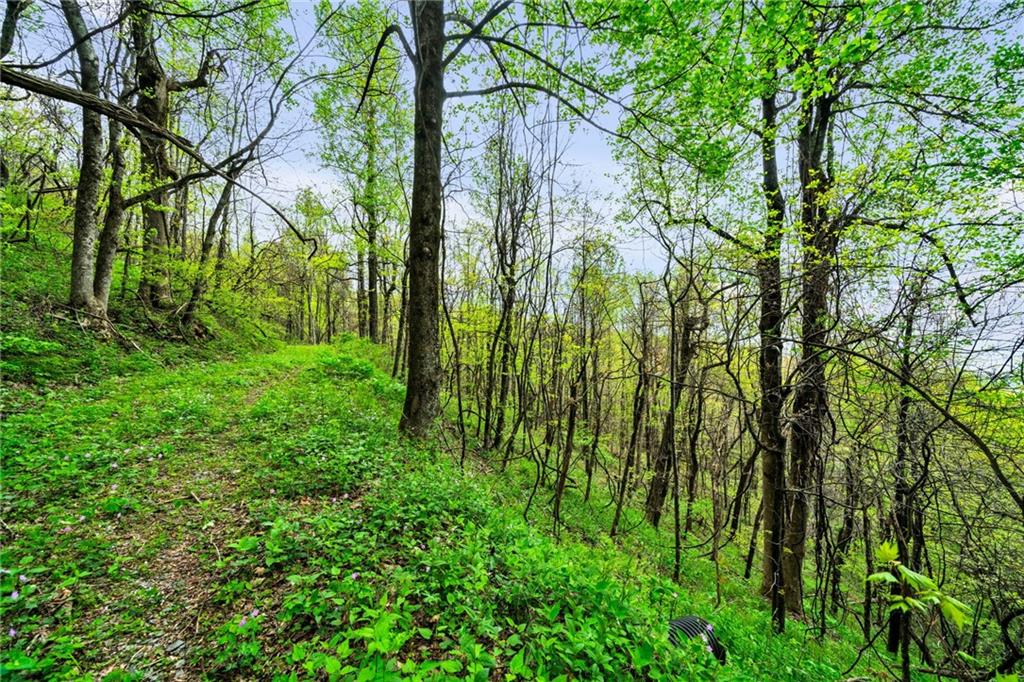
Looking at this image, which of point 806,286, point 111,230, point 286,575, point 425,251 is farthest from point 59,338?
point 806,286

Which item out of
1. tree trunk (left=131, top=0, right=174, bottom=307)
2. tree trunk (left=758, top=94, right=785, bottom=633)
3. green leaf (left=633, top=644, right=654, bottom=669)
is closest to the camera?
green leaf (left=633, top=644, right=654, bottom=669)

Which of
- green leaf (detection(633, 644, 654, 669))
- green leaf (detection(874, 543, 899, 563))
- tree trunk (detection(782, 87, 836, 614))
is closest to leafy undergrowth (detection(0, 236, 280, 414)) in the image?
green leaf (detection(633, 644, 654, 669))

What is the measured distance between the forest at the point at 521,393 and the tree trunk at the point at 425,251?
5cm

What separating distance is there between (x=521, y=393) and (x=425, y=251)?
436cm

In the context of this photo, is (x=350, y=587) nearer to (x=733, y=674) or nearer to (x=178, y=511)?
(x=178, y=511)

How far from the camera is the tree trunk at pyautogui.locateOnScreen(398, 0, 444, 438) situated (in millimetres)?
5180

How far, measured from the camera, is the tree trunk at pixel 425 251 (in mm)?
5180

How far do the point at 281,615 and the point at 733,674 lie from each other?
110 inches

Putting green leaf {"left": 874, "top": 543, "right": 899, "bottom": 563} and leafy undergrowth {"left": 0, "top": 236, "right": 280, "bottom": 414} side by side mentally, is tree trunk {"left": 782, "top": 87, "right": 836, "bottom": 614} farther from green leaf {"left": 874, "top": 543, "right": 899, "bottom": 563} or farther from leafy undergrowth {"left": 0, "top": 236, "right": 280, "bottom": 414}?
leafy undergrowth {"left": 0, "top": 236, "right": 280, "bottom": 414}

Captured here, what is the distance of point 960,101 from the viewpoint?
5520 mm

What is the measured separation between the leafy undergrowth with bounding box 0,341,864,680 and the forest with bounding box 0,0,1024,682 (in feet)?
0.09

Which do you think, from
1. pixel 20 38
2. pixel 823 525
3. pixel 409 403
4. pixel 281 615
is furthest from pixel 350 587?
pixel 20 38

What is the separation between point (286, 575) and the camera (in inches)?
104

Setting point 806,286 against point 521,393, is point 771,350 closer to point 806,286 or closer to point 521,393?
point 806,286
